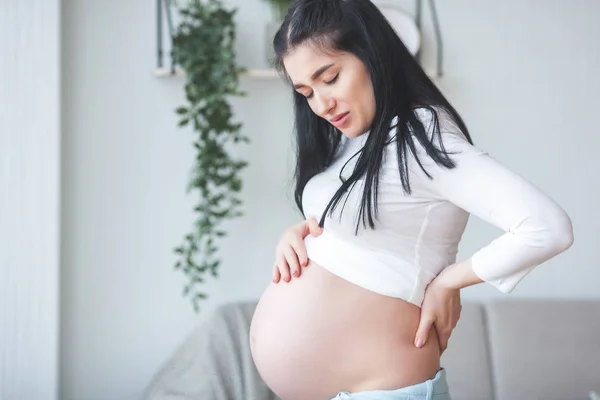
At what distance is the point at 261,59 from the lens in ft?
7.63

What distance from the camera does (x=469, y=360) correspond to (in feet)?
7.42

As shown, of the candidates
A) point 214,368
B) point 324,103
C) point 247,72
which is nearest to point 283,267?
point 324,103

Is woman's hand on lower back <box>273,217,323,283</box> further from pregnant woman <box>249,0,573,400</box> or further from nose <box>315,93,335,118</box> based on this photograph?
nose <box>315,93,335,118</box>

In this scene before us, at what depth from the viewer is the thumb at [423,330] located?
1.06 metres

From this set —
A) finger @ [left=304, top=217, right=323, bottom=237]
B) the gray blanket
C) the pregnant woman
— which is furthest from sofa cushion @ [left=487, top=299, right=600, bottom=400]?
finger @ [left=304, top=217, right=323, bottom=237]

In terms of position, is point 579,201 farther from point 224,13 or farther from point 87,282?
point 87,282

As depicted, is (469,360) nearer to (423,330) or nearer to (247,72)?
(247,72)

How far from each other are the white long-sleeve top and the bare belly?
1.0 inches

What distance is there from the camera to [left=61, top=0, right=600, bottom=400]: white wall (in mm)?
2262

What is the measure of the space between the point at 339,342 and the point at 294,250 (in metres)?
0.18

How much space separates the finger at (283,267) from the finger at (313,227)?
70mm

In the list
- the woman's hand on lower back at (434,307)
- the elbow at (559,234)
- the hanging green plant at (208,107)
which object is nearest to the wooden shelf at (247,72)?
the hanging green plant at (208,107)

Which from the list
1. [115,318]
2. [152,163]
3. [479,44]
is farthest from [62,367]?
[479,44]

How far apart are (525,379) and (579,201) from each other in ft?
2.16
